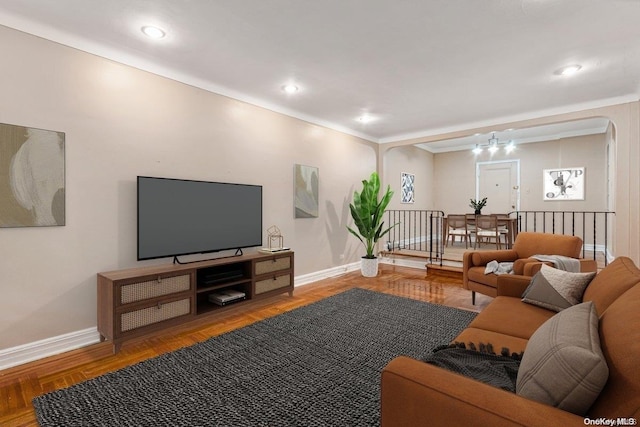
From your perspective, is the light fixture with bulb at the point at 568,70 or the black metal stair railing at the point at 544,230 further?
the black metal stair railing at the point at 544,230

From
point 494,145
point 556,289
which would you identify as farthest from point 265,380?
point 494,145

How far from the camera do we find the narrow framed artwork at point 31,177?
2271mm

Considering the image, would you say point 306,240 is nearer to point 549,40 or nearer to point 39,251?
point 39,251

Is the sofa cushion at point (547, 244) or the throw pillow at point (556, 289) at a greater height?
the sofa cushion at point (547, 244)

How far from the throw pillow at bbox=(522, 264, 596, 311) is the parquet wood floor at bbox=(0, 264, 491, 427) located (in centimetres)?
129

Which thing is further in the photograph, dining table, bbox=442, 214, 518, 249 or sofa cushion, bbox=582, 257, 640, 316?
dining table, bbox=442, 214, 518, 249

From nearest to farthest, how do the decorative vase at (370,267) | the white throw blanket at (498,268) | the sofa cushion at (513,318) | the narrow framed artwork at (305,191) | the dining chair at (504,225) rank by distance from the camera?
the sofa cushion at (513,318) < the white throw blanket at (498,268) < the narrow framed artwork at (305,191) < the decorative vase at (370,267) < the dining chair at (504,225)

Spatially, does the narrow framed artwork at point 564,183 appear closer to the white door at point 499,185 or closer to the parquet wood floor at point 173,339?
the white door at point 499,185

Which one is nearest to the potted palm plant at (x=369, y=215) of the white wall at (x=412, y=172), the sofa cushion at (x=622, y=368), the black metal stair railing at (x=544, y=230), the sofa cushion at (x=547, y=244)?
the black metal stair railing at (x=544, y=230)

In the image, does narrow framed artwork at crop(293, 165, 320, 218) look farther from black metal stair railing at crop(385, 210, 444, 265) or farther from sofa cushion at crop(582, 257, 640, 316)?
sofa cushion at crop(582, 257, 640, 316)

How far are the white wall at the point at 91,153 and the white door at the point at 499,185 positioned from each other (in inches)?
241

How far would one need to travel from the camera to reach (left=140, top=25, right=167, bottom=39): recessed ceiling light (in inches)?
96.2

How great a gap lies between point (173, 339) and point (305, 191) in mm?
2593

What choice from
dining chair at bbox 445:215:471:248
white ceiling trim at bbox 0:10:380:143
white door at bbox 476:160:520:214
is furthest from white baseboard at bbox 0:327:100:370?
white door at bbox 476:160:520:214
